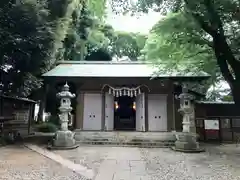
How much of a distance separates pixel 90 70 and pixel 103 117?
9.84ft

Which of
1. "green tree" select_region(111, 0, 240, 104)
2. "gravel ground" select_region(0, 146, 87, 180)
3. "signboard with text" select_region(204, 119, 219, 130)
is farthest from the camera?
"signboard with text" select_region(204, 119, 219, 130)

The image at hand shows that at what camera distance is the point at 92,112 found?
46.8 ft

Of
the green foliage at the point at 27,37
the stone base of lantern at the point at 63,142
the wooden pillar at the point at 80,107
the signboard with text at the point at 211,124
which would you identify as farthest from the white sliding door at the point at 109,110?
the signboard with text at the point at 211,124

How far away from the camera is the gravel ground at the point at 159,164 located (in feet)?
20.8

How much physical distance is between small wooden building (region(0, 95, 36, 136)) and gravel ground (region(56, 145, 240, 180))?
4887 millimetres

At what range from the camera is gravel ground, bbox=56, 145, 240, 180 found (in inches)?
249

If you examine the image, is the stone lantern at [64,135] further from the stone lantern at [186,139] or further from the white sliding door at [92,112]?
the stone lantern at [186,139]

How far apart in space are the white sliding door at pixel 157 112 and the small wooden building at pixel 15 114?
24.1 ft

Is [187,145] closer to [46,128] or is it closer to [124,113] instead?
[124,113]

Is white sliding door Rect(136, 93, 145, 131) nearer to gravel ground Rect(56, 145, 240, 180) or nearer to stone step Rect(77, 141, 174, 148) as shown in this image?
stone step Rect(77, 141, 174, 148)

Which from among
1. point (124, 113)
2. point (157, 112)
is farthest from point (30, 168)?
point (124, 113)

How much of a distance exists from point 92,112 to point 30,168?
741 cm

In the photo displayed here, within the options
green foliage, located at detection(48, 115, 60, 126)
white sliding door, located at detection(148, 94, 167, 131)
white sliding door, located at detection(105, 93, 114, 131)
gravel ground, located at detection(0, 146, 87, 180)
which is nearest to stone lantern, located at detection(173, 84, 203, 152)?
white sliding door, located at detection(148, 94, 167, 131)

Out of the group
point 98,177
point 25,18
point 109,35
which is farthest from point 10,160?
point 109,35
